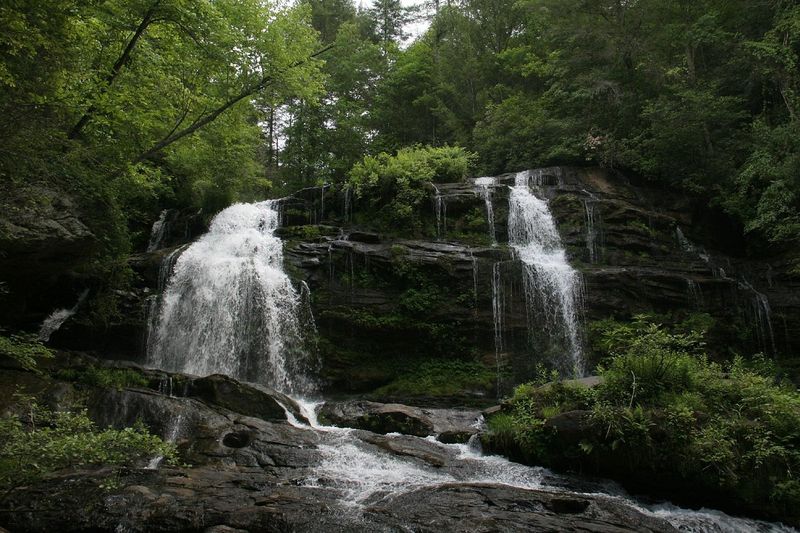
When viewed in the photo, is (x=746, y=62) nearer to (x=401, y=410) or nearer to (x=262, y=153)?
(x=401, y=410)

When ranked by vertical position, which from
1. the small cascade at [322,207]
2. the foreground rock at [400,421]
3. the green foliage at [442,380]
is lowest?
the foreground rock at [400,421]

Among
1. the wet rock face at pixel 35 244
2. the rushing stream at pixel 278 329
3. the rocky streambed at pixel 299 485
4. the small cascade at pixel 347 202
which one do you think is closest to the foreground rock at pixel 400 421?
the rocky streambed at pixel 299 485

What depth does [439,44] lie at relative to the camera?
94.5ft

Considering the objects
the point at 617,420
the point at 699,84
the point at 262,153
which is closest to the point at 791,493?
the point at 617,420

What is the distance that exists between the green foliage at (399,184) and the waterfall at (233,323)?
428 centimetres

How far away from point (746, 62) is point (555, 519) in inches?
750

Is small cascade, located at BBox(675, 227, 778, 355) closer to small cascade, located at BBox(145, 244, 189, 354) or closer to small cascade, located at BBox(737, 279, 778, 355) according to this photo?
small cascade, located at BBox(737, 279, 778, 355)

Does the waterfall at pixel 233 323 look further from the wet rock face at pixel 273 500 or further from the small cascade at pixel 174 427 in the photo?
the wet rock face at pixel 273 500

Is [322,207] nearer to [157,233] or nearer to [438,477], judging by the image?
[157,233]

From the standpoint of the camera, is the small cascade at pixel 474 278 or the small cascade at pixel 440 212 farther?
the small cascade at pixel 440 212

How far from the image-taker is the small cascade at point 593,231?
17375mm

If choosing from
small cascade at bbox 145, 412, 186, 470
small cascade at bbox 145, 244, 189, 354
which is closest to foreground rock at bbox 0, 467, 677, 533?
small cascade at bbox 145, 412, 186, 470

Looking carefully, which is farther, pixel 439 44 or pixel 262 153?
pixel 262 153

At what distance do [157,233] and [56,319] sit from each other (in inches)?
268
